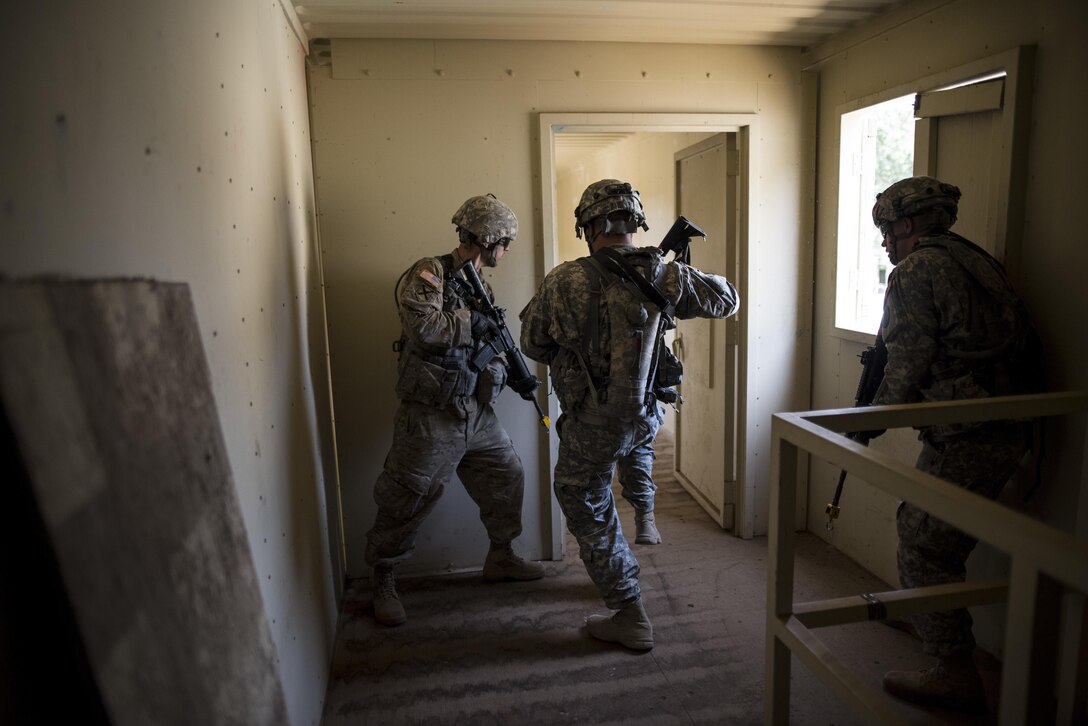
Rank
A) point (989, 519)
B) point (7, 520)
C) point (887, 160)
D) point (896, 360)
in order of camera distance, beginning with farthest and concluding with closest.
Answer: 1. point (887, 160)
2. point (896, 360)
3. point (989, 519)
4. point (7, 520)

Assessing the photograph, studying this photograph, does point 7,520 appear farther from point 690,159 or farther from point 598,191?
point 690,159

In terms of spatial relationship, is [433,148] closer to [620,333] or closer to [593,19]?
[593,19]

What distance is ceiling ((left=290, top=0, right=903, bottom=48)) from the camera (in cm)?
270

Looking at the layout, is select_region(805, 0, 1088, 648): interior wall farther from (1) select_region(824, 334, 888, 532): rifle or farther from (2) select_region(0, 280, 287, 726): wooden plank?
(2) select_region(0, 280, 287, 726): wooden plank

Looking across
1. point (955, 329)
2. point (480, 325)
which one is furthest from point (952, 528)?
point (480, 325)

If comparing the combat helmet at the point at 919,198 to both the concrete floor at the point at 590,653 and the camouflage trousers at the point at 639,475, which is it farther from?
the concrete floor at the point at 590,653

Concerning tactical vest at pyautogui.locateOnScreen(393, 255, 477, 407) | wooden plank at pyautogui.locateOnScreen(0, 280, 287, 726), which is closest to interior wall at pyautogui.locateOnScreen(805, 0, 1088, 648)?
tactical vest at pyautogui.locateOnScreen(393, 255, 477, 407)

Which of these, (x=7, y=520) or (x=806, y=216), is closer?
(x=7, y=520)

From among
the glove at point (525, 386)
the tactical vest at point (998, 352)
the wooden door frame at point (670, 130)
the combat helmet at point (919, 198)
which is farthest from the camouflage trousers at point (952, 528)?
the glove at point (525, 386)

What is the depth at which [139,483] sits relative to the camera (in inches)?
33.6

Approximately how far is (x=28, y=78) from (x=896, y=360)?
2469 millimetres

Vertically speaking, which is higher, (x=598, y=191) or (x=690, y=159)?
(x=690, y=159)

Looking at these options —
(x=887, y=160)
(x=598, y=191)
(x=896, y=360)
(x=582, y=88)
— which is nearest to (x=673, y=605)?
(x=896, y=360)

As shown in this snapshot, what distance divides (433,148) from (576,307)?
1.23m
